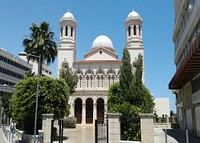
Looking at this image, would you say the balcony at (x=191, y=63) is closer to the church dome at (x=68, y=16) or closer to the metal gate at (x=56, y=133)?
the metal gate at (x=56, y=133)

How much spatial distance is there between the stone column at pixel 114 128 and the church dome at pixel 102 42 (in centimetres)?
4357

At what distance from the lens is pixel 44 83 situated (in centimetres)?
2127

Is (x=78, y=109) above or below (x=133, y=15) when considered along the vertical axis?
below

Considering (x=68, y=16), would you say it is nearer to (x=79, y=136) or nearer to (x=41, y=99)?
(x=79, y=136)

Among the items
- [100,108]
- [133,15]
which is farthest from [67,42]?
[100,108]

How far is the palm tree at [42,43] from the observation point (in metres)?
27.0

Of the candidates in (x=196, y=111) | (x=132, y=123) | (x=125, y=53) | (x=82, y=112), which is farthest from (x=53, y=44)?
(x=82, y=112)

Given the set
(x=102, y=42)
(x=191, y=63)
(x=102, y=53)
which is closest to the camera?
(x=191, y=63)

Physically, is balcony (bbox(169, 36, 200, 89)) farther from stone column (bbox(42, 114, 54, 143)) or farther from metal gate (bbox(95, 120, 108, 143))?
stone column (bbox(42, 114, 54, 143))

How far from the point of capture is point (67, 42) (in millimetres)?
52094

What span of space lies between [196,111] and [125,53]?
343 inches

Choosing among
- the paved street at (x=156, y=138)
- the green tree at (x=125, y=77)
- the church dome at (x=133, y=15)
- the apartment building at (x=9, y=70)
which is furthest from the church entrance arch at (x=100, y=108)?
the green tree at (x=125, y=77)

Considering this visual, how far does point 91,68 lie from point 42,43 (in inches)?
1002

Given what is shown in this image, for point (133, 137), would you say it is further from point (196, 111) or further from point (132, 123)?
point (196, 111)
